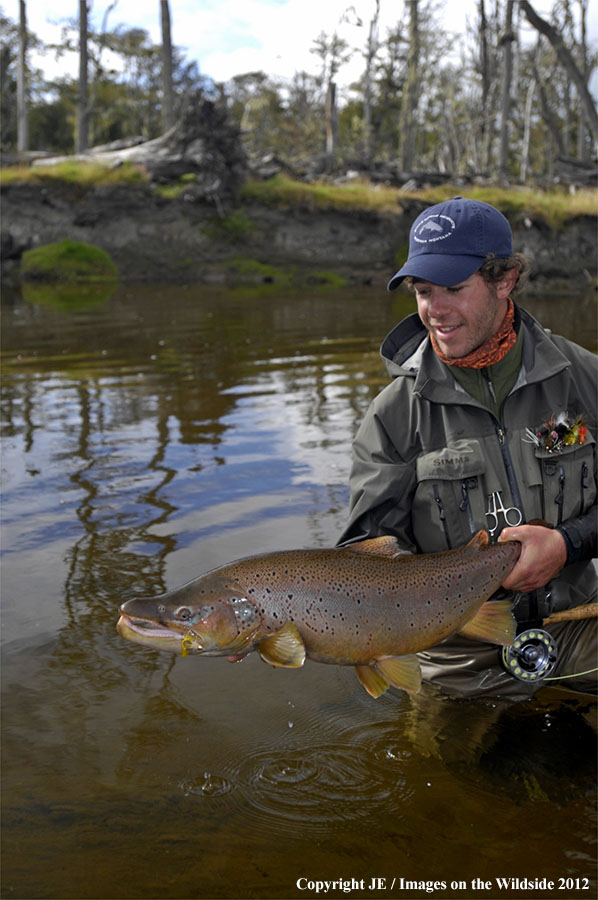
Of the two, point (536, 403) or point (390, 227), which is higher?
point (390, 227)

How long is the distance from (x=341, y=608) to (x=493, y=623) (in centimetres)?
67

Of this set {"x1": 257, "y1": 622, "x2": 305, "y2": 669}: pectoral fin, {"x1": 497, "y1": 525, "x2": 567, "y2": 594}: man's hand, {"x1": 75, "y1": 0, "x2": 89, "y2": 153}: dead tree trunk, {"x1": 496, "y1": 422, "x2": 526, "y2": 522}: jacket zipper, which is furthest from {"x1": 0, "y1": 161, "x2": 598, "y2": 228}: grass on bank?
{"x1": 257, "y1": 622, "x2": 305, "y2": 669}: pectoral fin

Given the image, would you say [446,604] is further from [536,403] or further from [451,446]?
[536,403]

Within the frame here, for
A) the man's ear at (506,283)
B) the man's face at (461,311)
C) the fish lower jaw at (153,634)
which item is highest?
the man's ear at (506,283)

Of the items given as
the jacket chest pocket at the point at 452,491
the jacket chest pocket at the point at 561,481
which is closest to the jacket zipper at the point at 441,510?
the jacket chest pocket at the point at 452,491

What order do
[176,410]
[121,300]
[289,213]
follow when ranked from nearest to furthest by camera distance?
[176,410] < [121,300] < [289,213]

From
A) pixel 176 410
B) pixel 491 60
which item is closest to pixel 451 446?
pixel 176 410

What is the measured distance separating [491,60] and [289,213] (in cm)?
2306

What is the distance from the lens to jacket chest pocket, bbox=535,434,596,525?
12.8 feet

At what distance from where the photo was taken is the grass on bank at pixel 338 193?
97.1 ft

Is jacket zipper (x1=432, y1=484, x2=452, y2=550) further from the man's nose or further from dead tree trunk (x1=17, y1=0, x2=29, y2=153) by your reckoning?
dead tree trunk (x1=17, y1=0, x2=29, y2=153)

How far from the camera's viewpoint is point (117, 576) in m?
5.88

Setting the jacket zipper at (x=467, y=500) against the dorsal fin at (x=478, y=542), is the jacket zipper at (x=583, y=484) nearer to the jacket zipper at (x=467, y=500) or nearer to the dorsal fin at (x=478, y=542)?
the jacket zipper at (x=467, y=500)

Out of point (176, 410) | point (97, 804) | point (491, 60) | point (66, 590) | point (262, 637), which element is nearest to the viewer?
point (262, 637)
